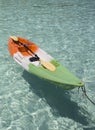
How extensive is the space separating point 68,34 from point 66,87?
10.2m

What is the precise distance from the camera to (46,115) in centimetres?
1260

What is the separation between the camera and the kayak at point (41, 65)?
41.5 ft

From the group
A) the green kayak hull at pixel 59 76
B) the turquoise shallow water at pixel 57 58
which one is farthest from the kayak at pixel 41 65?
the turquoise shallow water at pixel 57 58

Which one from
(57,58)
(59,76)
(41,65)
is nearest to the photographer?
(59,76)

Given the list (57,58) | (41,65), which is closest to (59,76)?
(41,65)

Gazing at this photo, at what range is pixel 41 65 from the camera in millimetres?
14570

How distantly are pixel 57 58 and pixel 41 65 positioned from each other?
10.9ft

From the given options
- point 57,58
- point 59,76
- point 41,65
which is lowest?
point 57,58

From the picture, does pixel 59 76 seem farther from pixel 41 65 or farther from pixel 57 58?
pixel 57 58

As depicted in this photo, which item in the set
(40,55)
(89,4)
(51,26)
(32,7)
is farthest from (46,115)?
(89,4)

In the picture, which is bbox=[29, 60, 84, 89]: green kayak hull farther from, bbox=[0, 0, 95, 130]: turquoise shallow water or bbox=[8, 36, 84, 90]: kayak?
bbox=[0, 0, 95, 130]: turquoise shallow water

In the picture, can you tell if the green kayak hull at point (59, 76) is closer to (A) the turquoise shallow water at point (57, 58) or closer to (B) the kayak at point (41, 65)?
(B) the kayak at point (41, 65)

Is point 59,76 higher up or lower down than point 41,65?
higher up

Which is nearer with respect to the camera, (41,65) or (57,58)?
(41,65)
